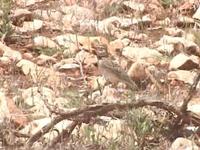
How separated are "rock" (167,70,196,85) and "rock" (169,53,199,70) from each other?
0.23 ft

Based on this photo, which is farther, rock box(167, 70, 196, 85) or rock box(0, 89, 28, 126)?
rock box(167, 70, 196, 85)

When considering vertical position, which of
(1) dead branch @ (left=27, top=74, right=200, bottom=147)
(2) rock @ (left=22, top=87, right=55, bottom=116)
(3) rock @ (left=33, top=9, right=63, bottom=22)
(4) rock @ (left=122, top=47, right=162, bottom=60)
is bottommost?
(4) rock @ (left=122, top=47, right=162, bottom=60)

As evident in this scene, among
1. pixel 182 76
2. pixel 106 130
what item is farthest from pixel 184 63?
pixel 106 130

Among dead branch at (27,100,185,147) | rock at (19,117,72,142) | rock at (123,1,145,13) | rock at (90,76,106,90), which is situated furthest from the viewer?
rock at (123,1,145,13)

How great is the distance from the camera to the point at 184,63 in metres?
4.18

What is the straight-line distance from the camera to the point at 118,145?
9.80 feet

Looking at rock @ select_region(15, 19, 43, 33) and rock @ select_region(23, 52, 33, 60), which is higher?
rock @ select_region(15, 19, 43, 33)

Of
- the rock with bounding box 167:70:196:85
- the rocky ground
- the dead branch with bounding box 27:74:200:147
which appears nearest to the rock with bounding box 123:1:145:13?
the rocky ground

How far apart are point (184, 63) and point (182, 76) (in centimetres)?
15

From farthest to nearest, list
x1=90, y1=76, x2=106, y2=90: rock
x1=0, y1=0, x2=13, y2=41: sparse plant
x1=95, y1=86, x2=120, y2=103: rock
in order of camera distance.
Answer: x1=0, y1=0, x2=13, y2=41: sparse plant → x1=90, y1=76, x2=106, y2=90: rock → x1=95, y1=86, x2=120, y2=103: rock

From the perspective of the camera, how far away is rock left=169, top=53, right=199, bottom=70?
418cm

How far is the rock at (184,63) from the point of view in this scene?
4180mm

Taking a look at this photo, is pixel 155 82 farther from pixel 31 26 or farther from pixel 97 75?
pixel 31 26

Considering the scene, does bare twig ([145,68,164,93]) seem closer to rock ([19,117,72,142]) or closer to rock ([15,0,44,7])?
rock ([19,117,72,142])
